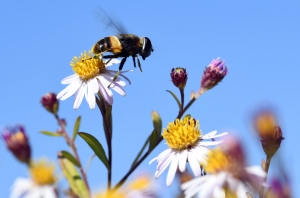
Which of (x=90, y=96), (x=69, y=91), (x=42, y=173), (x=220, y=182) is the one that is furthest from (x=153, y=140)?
(x=220, y=182)

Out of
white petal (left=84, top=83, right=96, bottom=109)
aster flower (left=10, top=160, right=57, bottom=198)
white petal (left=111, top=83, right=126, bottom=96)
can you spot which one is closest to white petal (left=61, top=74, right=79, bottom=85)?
white petal (left=84, top=83, right=96, bottom=109)

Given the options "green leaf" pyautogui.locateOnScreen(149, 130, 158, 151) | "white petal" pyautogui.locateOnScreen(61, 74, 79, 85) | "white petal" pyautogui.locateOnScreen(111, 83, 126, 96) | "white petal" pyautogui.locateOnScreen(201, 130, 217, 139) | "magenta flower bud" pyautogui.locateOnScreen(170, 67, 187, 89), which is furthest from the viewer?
"white petal" pyautogui.locateOnScreen(61, 74, 79, 85)

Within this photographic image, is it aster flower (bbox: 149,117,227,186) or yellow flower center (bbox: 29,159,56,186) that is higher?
yellow flower center (bbox: 29,159,56,186)

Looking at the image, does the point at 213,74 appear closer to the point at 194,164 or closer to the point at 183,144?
the point at 183,144

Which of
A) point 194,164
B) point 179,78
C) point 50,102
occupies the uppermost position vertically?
point 50,102

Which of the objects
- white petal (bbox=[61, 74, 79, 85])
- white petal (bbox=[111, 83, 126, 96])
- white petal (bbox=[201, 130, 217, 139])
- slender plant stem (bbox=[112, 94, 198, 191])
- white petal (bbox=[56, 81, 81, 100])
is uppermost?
white petal (bbox=[61, 74, 79, 85])

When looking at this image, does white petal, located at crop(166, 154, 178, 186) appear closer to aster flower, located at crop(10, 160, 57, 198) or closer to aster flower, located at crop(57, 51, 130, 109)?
aster flower, located at crop(57, 51, 130, 109)

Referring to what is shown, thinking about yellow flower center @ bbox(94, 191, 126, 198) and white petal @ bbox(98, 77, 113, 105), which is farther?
white petal @ bbox(98, 77, 113, 105)

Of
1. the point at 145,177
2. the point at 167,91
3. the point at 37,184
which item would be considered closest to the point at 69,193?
the point at 37,184
